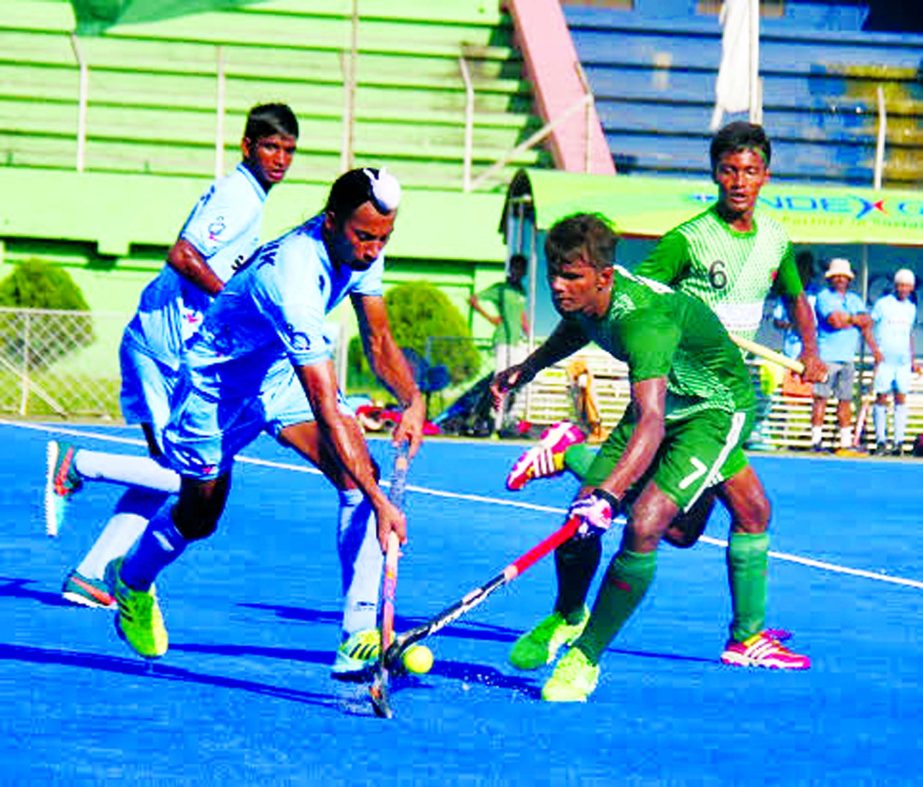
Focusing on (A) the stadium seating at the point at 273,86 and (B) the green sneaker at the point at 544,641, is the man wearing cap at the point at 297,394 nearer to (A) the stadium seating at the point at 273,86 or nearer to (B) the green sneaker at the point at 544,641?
(B) the green sneaker at the point at 544,641

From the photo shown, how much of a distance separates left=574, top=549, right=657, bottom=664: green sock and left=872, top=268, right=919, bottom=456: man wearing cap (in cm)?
1734

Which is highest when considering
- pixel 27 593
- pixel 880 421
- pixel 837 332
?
pixel 27 593

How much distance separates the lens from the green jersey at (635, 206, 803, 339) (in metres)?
9.27

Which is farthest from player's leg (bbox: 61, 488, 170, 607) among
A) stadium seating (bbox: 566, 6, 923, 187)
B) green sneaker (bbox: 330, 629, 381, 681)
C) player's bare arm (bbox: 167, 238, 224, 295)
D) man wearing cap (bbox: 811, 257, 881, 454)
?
stadium seating (bbox: 566, 6, 923, 187)

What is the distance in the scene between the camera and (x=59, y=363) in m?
25.4

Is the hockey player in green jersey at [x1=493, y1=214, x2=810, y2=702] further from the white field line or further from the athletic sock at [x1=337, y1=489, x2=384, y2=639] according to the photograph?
the white field line

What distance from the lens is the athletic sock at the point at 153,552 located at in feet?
25.7

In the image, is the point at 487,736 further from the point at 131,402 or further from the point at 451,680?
the point at 131,402

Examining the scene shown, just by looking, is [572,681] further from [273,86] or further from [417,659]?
[273,86]

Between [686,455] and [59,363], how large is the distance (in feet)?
59.2

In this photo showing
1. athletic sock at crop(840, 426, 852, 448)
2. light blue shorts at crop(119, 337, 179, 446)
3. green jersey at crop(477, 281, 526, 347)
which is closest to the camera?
light blue shorts at crop(119, 337, 179, 446)

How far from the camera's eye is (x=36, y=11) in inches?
1294

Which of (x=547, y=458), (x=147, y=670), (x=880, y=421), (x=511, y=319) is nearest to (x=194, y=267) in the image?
(x=547, y=458)

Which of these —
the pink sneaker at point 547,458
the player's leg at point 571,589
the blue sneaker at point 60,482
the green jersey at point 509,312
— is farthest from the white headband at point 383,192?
the green jersey at point 509,312
